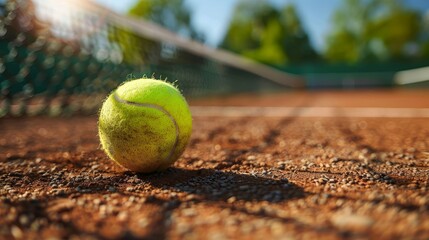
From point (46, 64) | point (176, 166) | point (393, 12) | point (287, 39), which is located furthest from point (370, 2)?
point (176, 166)

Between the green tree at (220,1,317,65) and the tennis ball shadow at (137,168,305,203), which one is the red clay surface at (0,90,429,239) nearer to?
the tennis ball shadow at (137,168,305,203)

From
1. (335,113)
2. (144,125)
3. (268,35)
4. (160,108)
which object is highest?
(268,35)

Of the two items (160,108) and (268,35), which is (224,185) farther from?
(268,35)

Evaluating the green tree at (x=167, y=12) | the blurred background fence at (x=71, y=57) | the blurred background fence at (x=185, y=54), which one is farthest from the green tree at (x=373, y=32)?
the blurred background fence at (x=71, y=57)

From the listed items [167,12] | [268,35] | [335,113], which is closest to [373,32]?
[268,35]

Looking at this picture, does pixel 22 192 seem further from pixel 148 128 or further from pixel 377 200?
pixel 377 200

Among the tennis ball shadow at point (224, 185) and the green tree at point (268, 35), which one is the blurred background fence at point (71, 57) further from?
the green tree at point (268, 35)
